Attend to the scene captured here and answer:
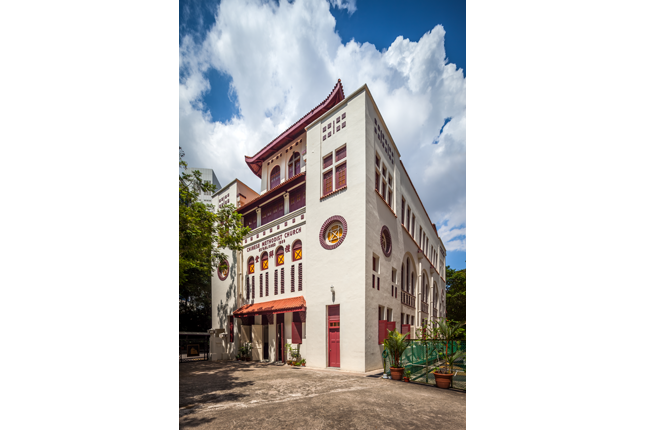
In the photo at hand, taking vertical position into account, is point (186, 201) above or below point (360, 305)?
above

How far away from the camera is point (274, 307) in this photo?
12758mm

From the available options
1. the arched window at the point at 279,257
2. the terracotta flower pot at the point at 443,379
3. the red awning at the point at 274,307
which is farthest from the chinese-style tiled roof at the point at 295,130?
the terracotta flower pot at the point at 443,379

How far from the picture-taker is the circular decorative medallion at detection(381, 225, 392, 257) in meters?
12.6

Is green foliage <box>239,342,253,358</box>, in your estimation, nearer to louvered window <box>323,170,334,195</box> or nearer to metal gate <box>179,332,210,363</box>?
metal gate <box>179,332,210,363</box>

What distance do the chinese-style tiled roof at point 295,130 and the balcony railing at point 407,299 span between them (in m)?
9.71

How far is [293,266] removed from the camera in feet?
42.7

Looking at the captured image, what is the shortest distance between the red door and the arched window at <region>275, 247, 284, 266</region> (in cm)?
350

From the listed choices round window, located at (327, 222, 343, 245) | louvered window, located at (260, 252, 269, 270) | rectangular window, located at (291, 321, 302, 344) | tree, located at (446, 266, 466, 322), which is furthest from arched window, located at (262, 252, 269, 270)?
tree, located at (446, 266, 466, 322)

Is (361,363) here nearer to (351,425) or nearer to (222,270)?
(351,425)

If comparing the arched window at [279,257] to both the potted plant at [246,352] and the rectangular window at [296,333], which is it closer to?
the rectangular window at [296,333]

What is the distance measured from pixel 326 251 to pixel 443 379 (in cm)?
579

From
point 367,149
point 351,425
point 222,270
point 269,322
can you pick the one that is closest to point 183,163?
point 351,425

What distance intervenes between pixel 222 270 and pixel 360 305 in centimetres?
905
